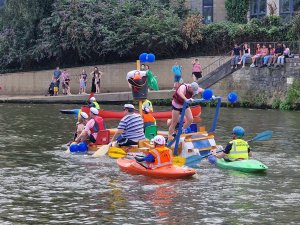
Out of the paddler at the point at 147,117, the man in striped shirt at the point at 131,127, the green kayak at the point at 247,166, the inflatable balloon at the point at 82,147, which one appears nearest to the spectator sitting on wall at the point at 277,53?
the paddler at the point at 147,117

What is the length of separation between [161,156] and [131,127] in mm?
3074

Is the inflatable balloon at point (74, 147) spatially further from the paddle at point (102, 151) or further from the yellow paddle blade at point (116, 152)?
the yellow paddle blade at point (116, 152)

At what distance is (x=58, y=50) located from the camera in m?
48.0

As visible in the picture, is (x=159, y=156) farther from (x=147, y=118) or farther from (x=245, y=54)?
(x=245, y=54)

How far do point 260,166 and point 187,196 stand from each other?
319 centimetres

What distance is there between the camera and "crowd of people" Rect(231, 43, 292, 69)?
41.0 meters

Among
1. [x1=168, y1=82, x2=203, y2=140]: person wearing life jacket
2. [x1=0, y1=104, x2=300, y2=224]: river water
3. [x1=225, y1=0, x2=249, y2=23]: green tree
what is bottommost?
[x1=0, y1=104, x2=300, y2=224]: river water

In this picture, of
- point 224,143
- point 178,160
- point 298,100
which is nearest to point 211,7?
point 298,100

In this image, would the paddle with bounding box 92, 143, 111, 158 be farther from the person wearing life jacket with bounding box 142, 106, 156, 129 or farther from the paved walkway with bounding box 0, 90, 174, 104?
the paved walkway with bounding box 0, 90, 174, 104

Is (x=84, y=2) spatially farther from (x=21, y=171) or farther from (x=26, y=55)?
(x=21, y=171)

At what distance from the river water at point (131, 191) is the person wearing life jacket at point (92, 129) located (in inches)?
29.2

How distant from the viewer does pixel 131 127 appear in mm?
22266

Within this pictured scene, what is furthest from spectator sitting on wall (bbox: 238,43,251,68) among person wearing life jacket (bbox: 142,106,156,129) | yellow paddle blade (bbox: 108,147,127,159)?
yellow paddle blade (bbox: 108,147,127,159)

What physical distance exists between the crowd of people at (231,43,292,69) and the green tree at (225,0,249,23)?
579cm
